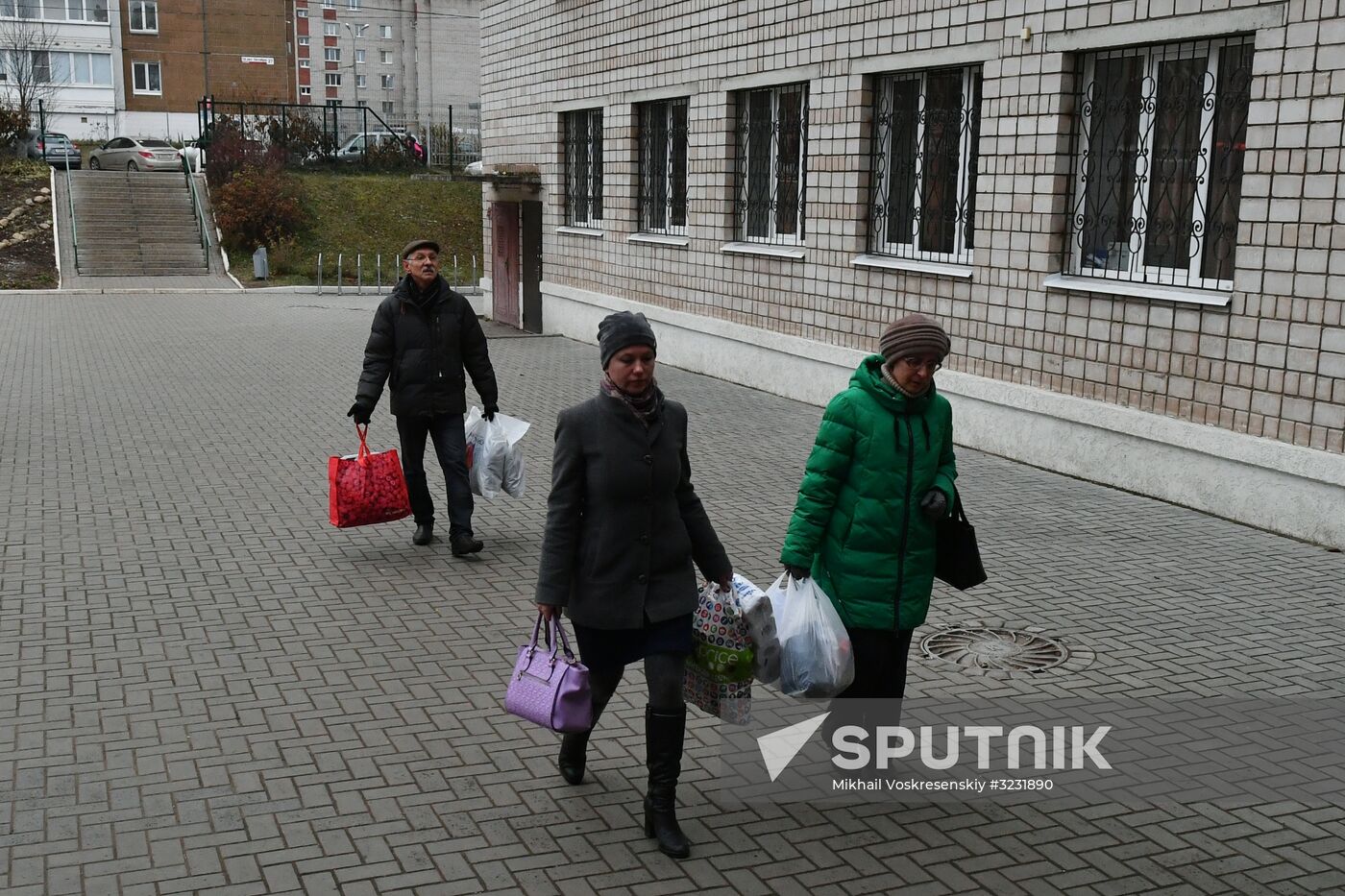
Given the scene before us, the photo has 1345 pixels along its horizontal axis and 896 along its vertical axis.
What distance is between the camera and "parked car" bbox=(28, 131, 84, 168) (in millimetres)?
43812

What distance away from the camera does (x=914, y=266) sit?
12391 mm

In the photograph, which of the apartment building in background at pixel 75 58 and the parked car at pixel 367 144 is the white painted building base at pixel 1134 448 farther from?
the apartment building in background at pixel 75 58

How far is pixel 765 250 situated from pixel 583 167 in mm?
6167

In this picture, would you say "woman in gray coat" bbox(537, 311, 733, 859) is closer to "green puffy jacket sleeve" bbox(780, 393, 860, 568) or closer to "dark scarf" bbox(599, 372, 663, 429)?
"dark scarf" bbox(599, 372, 663, 429)

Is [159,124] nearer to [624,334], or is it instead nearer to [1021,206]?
[1021,206]

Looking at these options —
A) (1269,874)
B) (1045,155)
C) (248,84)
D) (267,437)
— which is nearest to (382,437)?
(267,437)

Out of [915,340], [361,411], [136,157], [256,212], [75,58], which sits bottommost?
[361,411]

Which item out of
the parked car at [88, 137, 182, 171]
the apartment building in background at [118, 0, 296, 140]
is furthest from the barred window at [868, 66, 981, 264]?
the apartment building in background at [118, 0, 296, 140]

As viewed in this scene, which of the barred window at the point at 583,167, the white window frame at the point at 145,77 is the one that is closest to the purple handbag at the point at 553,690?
the barred window at the point at 583,167

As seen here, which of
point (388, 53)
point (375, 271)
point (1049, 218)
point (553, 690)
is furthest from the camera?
point (388, 53)

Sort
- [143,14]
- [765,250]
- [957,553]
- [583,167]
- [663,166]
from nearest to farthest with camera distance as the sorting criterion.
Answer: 1. [957,553]
2. [765,250]
3. [663,166]
4. [583,167]
5. [143,14]

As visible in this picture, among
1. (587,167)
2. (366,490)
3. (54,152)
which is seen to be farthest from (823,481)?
(54,152)

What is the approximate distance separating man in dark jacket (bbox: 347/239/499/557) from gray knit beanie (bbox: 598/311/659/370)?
3.76 metres

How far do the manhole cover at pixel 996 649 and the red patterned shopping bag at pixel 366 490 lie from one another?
3266mm
